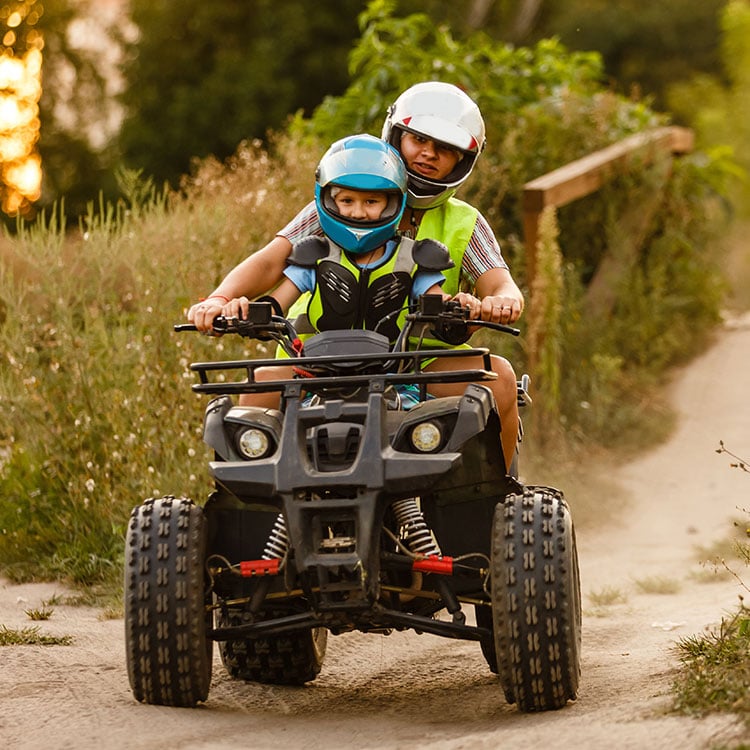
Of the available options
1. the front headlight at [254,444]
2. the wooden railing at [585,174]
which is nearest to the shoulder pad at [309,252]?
the front headlight at [254,444]

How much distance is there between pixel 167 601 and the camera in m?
4.62

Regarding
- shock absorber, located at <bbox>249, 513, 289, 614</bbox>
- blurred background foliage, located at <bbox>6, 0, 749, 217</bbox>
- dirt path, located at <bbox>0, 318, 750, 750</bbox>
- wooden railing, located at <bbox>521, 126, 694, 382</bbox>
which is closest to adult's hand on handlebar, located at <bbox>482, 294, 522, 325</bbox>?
shock absorber, located at <bbox>249, 513, 289, 614</bbox>

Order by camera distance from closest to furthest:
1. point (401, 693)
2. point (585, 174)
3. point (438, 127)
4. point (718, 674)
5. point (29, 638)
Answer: point (718, 674), point (401, 693), point (438, 127), point (29, 638), point (585, 174)

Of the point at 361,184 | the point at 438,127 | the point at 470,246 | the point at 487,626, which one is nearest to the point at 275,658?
the point at 487,626

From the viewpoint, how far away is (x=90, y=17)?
25188 millimetres

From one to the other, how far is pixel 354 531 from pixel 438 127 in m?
1.77

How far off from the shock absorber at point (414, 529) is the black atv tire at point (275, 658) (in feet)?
3.14

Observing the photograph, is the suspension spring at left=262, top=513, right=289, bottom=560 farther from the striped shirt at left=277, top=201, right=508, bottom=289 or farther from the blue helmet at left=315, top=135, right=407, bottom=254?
the striped shirt at left=277, top=201, right=508, bottom=289

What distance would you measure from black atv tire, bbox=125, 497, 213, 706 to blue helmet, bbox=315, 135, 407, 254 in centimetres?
105

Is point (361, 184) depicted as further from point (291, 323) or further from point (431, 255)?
point (291, 323)

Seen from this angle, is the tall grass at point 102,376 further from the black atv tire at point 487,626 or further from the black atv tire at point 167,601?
the black atv tire at point 167,601

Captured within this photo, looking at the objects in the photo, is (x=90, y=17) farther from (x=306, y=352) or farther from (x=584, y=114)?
(x=306, y=352)

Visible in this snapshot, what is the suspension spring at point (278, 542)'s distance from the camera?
468 centimetres

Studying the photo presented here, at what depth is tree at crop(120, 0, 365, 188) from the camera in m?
24.4
